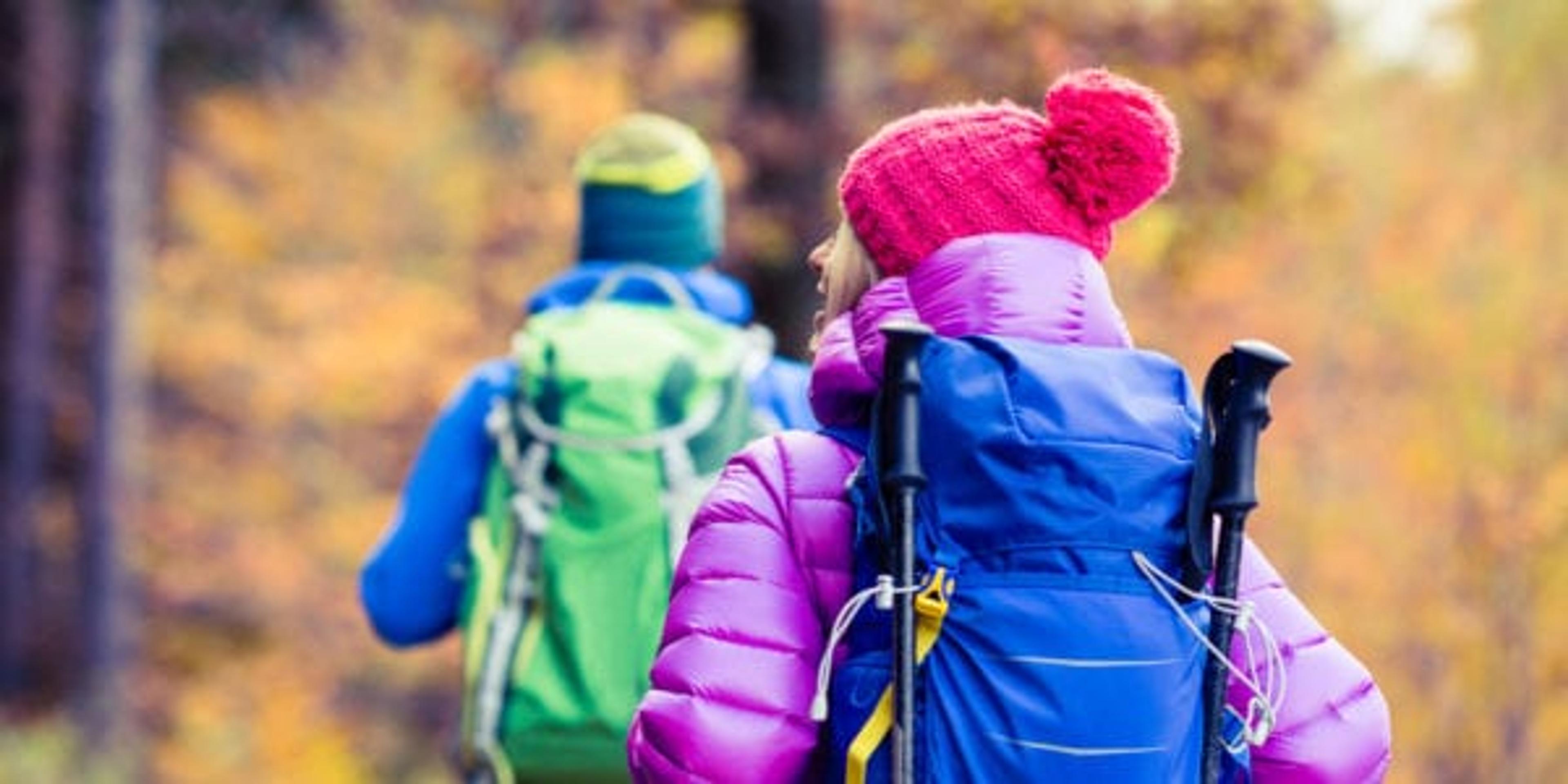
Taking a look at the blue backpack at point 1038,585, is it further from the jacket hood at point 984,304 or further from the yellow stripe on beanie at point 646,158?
the yellow stripe on beanie at point 646,158

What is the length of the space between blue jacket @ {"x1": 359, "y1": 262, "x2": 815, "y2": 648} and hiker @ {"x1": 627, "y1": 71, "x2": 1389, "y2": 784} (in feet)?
5.49

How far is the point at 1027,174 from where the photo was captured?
105 inches

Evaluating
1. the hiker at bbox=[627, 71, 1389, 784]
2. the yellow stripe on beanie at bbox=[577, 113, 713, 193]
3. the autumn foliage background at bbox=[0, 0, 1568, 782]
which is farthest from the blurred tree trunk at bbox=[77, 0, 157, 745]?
the hiker at bbox=[627, 71, 1389, 784]

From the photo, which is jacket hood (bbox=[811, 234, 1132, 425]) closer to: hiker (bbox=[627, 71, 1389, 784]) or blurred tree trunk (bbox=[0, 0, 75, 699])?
hiker (bbox=[627, 71, 1389, 784])

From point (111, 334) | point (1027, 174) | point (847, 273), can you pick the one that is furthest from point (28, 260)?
point (1027, 174)

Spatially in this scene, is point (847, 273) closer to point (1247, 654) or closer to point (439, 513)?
point (1247, 654)

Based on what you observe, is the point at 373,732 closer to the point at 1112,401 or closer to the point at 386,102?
the point at 386,102

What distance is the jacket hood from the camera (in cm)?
257

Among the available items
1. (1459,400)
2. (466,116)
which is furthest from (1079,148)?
(466,116)

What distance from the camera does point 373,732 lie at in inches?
888

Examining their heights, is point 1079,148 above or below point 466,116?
above

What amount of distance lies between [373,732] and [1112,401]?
2078 centimetres

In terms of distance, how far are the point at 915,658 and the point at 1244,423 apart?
0.44m

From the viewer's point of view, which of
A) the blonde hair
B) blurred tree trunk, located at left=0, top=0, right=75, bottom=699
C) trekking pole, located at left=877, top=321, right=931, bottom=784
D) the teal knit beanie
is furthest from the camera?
blurred tree trunk, located at left=0, top=0, right=75, bottom=699
